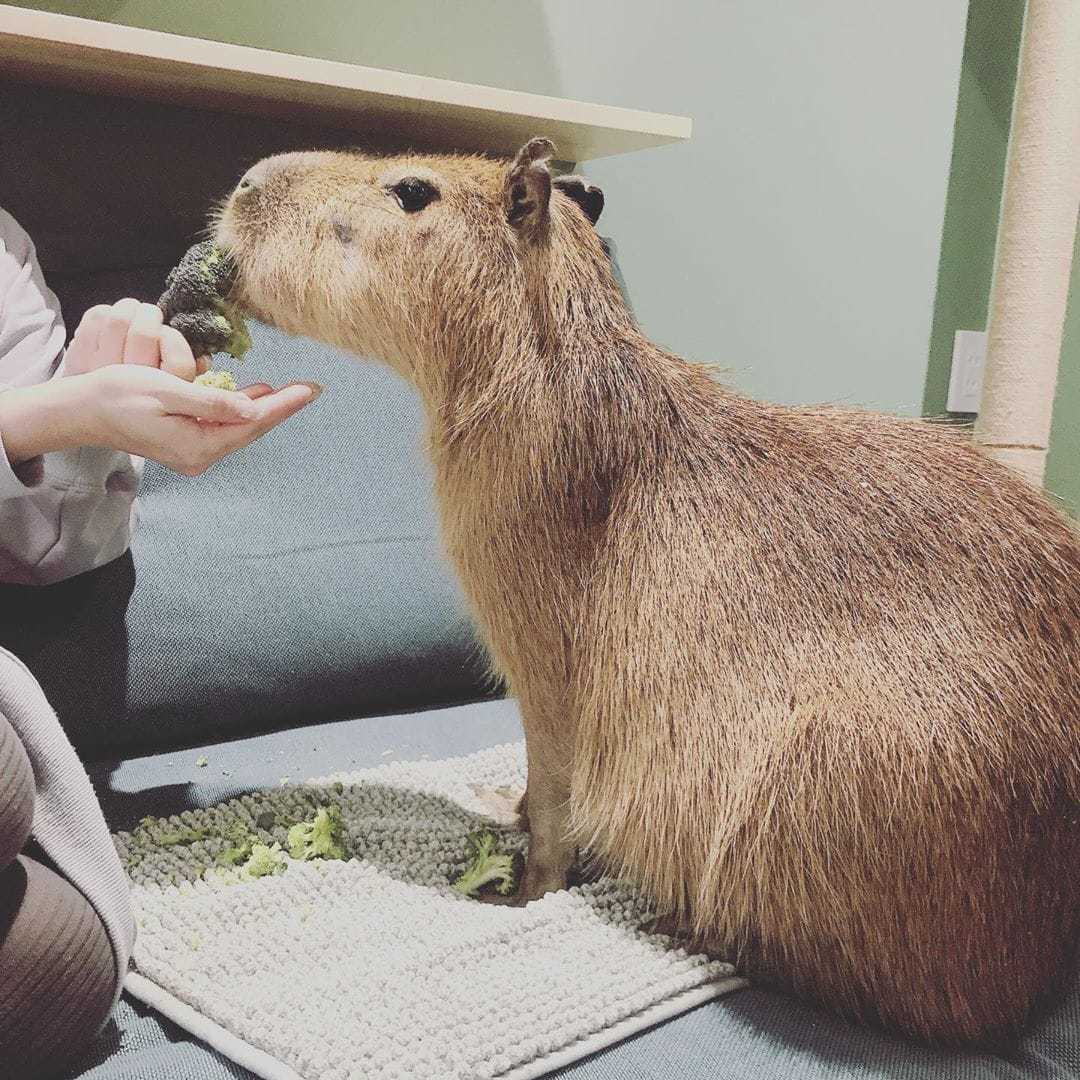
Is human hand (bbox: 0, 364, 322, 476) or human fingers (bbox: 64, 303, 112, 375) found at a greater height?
human fingers (bbox: 64, 303, 112, 375)

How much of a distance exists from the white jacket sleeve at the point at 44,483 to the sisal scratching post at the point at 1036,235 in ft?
4.42

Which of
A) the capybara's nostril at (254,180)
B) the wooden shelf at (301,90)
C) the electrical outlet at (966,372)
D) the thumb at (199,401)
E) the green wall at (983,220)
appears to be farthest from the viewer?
the electrical outlet at (966,372)

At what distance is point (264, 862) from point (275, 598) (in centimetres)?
51

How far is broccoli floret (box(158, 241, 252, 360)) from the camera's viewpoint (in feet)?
3.76

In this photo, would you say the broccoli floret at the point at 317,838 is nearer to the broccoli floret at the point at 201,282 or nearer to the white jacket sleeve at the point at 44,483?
the white jacket sleeve at the point at 44,483

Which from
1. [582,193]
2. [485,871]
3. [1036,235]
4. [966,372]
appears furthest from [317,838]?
[966,372]

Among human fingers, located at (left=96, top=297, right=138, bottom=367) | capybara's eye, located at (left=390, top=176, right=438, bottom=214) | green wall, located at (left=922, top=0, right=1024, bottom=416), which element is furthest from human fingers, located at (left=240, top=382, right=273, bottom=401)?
green wall, located at (left=922, top=0, right=1024, bottom=416)

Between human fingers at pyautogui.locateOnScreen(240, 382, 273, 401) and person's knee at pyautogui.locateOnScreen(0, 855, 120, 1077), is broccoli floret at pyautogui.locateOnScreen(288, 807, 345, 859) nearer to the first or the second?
person's knee at pyautogui.locateOnScreen(0, 855, 120, 1077)

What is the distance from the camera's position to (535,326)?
1070mm

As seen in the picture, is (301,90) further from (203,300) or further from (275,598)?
(275,598)

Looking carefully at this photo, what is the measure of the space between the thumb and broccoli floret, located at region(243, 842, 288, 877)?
466 millimetres

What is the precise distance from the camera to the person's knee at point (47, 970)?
0.75 metres

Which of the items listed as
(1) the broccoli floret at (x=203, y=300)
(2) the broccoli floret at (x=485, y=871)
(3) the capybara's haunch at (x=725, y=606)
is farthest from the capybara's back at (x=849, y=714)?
(1) the broccoli floret at (x=203, y=300)

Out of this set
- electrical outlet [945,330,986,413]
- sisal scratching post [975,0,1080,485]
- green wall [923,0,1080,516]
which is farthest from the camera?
electrical outlet [945,330,986,413]
